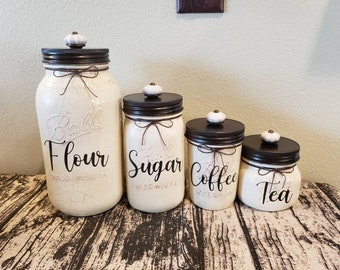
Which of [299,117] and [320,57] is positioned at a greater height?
[320,57]

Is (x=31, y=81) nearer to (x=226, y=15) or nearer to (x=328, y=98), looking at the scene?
(x=226, y=15)

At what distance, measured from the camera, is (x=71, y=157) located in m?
0.51

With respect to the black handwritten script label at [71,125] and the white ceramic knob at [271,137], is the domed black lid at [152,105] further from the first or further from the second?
the white ceramic knob at [271,137]

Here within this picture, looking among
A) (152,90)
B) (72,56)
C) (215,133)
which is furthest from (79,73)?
(215,133)

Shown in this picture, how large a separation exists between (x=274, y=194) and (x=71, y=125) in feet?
1.34

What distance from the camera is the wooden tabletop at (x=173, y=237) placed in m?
0.43

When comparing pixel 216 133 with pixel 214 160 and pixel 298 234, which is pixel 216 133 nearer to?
pixel 214 160

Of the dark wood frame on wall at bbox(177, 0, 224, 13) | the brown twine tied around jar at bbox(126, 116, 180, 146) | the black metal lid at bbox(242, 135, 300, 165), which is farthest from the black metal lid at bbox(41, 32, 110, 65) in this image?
the black metal lid at bbox(242, 135, 300, 165)

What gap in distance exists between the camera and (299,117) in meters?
0.67

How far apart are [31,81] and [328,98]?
718 mm

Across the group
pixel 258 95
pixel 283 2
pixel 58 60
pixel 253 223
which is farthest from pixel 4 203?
pixel 283 2

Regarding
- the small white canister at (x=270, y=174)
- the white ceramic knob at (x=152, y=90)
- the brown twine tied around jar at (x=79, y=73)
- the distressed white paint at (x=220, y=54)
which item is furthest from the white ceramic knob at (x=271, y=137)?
the brown twine tied around jar at (x=79, y=73)

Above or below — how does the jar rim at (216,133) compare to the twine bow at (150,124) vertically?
below

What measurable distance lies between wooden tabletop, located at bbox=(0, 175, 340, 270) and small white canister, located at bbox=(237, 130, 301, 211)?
0.02 meters
